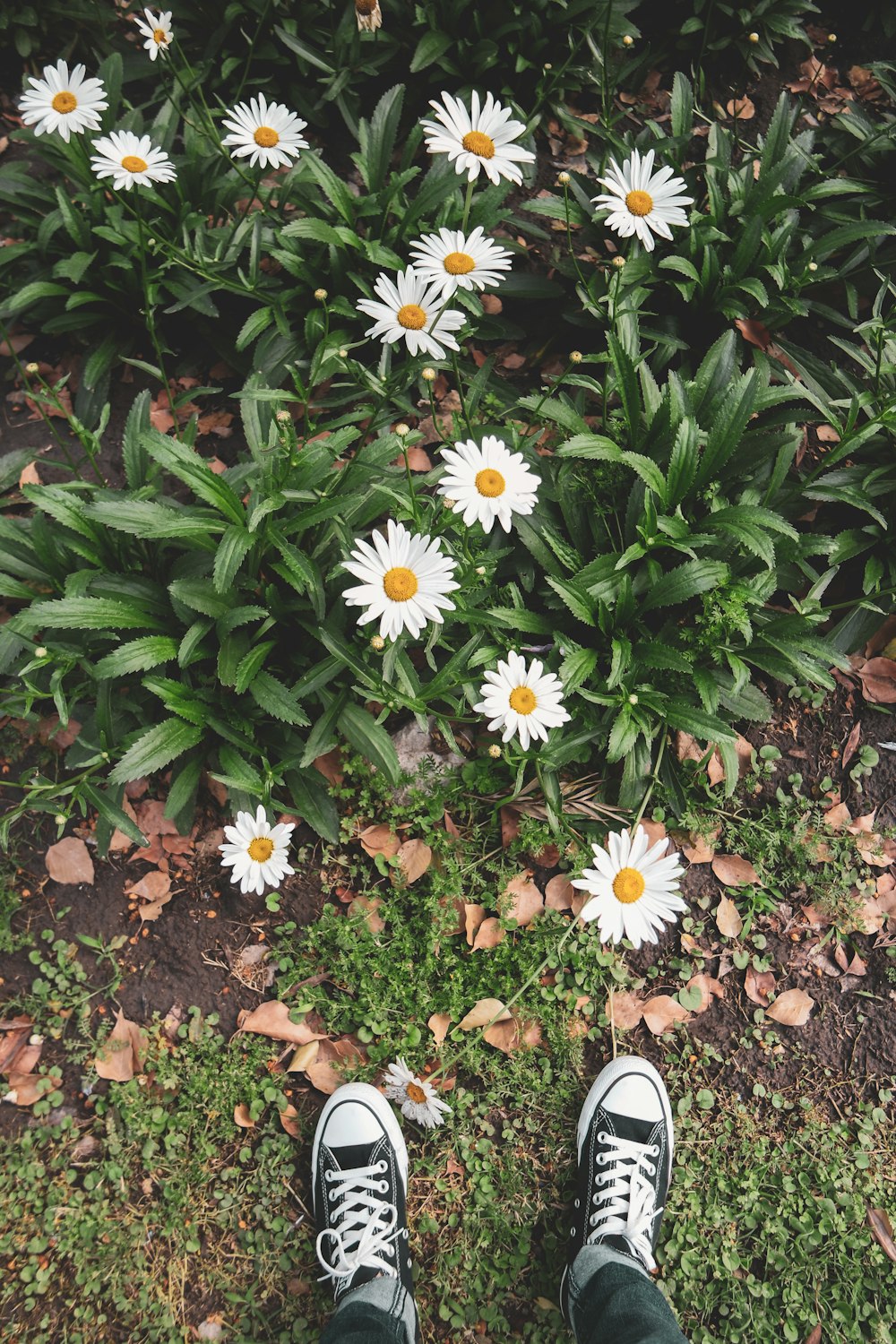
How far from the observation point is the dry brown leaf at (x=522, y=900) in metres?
2.46

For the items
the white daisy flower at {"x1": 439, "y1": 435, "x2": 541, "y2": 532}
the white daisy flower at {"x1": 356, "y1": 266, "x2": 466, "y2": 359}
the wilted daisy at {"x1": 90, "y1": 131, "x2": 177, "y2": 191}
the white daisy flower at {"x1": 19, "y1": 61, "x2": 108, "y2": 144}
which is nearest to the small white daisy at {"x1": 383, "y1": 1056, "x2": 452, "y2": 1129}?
the white daisy flower at {"x1": 439, "y1": 435, "x2": 541, "y2": 532}

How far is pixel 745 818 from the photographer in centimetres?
259

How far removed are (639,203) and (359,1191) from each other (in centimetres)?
261

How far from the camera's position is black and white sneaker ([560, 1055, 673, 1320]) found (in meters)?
2.22

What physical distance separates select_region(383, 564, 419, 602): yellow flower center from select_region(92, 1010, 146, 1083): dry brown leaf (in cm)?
150

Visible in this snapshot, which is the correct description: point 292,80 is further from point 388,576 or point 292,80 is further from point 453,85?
point 388,576

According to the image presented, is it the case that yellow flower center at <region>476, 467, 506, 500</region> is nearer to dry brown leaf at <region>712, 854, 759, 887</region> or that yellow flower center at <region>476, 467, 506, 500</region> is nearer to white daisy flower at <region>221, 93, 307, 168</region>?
white daisy flower at <region>221, 93, 307, 168</region>

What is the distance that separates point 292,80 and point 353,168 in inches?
14.4

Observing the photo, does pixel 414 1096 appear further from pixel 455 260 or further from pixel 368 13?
pixel 368 13

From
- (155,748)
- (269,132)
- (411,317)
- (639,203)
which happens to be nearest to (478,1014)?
(155,748)

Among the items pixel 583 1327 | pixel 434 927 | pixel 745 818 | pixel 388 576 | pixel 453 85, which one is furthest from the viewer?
pixel 453 85

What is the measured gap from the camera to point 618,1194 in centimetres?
224

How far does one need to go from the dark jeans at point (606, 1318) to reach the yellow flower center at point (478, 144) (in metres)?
2.66

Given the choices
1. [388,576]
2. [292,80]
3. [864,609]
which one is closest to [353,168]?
[292,80]
